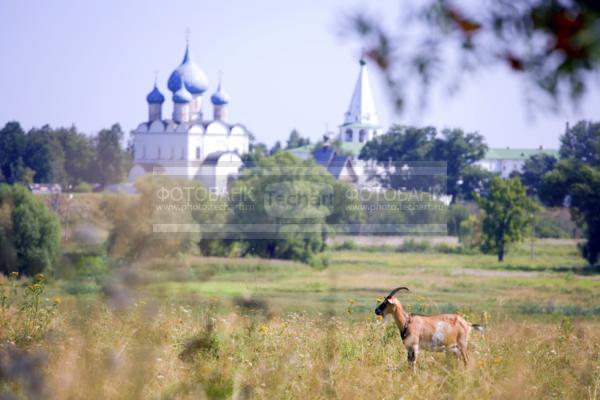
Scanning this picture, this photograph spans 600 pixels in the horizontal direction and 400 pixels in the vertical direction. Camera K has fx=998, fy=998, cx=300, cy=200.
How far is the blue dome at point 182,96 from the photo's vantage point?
82.7 meters

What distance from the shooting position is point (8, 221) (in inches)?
1120

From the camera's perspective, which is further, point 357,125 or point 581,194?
point 357,125

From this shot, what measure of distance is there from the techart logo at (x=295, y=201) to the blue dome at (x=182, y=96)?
4024 centimetres

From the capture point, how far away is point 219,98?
86.0 meters

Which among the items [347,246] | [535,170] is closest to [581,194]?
[347,246]

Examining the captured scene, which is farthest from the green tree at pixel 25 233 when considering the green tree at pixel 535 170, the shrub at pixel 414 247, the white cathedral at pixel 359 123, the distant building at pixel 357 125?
the white cathedral at pixel 359 123

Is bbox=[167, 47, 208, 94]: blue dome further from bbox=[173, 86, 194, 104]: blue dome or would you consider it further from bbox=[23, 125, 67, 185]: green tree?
bbox=[23, 125, 67, 185]: green tree

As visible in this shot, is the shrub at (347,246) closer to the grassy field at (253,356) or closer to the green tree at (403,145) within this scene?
the green tree at (403,145)

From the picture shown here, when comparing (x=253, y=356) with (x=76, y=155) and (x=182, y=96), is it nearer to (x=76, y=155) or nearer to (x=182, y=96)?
(x=76, y=155)

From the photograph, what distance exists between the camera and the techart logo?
40688mm

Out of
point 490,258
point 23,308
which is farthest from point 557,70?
point 490,258

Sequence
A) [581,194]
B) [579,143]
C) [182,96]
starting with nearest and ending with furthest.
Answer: [581,194], [579,143], [182,96]

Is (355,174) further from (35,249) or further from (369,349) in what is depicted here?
(369,349)

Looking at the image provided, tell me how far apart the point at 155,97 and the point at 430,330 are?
258ft
